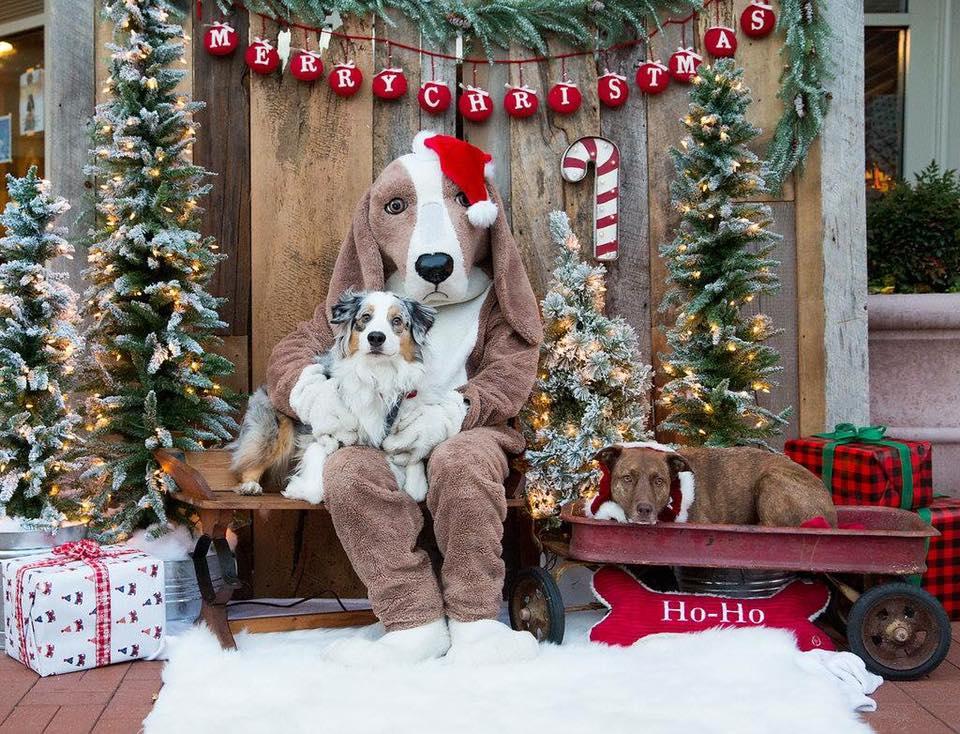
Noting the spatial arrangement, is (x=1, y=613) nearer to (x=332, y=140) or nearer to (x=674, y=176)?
(x=332, y=140)

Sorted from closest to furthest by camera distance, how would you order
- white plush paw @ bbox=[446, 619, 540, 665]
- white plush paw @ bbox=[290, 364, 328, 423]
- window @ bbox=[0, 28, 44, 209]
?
white plush paw @ bbox=[446, 619, 540, 665], white plush paw @ bbox=[290, 364, 328, 423], window @ bbox=[0, 28, 44, 209]

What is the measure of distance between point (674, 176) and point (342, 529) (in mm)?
2207

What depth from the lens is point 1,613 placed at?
11.6ft

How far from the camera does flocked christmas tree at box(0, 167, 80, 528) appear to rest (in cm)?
354

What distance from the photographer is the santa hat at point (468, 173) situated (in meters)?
3.77

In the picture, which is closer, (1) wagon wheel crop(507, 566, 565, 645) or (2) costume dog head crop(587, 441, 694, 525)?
(2) costume dog head crop(587, 441, 694, 525)

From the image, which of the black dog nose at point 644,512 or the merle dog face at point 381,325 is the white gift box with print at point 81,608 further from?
the black dog nose at point 644,512

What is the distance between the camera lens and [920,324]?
4.67 m

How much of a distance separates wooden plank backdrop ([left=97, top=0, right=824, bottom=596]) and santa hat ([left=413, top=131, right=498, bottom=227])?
55cm

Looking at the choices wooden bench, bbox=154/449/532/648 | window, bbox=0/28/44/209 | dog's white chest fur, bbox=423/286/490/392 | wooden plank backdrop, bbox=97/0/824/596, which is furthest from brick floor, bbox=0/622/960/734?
window, bbox=0/28/44/209

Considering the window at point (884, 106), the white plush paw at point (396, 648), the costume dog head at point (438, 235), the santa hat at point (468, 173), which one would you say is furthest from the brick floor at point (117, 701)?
the window at point (884, 106)

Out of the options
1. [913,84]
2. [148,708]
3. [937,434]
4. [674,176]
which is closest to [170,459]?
[148,708]

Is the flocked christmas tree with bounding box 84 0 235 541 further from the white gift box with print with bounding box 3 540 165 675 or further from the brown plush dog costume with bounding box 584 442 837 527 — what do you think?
the brown plush dog costume with bounding box 584 442 837 527

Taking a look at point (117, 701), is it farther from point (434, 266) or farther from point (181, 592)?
point (434, 266)
